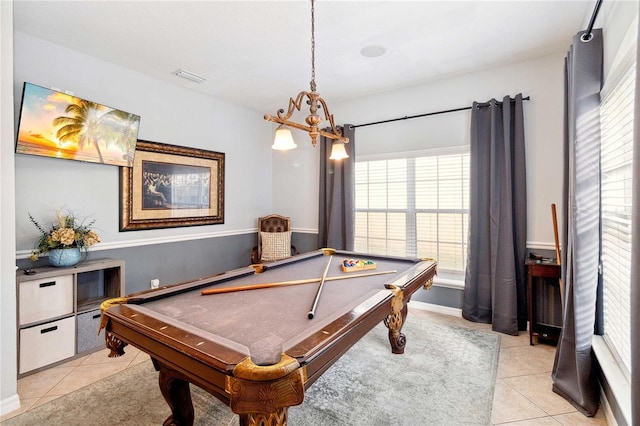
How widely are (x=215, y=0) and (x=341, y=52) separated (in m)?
1.21

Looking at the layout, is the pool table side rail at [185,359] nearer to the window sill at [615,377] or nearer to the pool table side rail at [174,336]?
the pool table side rail at [174,336]

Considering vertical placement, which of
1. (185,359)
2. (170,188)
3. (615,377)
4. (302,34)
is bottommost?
(615,377)

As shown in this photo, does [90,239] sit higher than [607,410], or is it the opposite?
[90,239]

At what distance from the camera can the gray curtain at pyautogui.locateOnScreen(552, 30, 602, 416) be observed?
1986mm

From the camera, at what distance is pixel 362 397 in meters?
2.12

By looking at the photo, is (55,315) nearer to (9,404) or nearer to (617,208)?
(9,404)

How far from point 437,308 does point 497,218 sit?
129cm

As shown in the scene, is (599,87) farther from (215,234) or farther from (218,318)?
(215,234)

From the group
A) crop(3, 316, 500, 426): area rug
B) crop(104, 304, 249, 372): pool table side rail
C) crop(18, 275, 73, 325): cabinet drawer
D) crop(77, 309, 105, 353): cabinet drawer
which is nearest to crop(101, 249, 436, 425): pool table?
crop(104, 304, 249, 372): pool table side rail

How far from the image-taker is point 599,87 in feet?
6.56

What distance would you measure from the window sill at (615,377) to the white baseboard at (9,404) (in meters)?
3.57

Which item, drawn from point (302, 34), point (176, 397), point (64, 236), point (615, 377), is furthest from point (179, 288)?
point (615, 377)

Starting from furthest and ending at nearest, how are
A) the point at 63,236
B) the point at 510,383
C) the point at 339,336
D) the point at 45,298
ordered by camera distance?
the point at 63,236, the point at 45,298, the point at 510,383, the point at 339,336

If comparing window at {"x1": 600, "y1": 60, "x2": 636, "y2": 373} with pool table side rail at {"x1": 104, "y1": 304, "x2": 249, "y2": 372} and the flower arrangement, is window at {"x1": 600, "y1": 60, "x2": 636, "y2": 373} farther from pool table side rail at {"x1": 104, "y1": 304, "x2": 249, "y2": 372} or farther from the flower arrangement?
the flower arrangement
